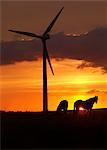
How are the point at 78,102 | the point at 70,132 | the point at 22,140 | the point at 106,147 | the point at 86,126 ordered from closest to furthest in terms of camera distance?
the point at 106,147
the point at 22,140
the point at 70,132
the point at 86,126
the point at 78,102

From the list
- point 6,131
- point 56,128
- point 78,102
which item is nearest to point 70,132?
point 56,128

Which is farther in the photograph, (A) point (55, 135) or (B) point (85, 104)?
(B) point (85, 104)

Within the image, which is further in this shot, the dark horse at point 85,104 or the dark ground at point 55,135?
the dark horse at point 85,104

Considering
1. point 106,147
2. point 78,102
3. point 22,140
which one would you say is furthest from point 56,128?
point 78,102

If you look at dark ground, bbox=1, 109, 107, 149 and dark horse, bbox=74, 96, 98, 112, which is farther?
dark horse, bbox=74, 96, 98, 112

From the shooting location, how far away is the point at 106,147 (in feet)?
80.7

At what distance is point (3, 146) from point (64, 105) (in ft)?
68.0

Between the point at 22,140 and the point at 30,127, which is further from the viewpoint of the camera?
the point at 30,127

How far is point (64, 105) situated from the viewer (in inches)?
1820

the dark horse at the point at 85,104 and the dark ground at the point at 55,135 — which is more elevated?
the dark horse at the point at 85,104

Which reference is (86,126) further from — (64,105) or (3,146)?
(64,105)

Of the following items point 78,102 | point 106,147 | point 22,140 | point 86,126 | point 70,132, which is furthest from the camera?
point 78,102

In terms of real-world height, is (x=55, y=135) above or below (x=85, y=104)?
below

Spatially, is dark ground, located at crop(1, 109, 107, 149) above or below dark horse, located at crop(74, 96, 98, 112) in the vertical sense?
below
